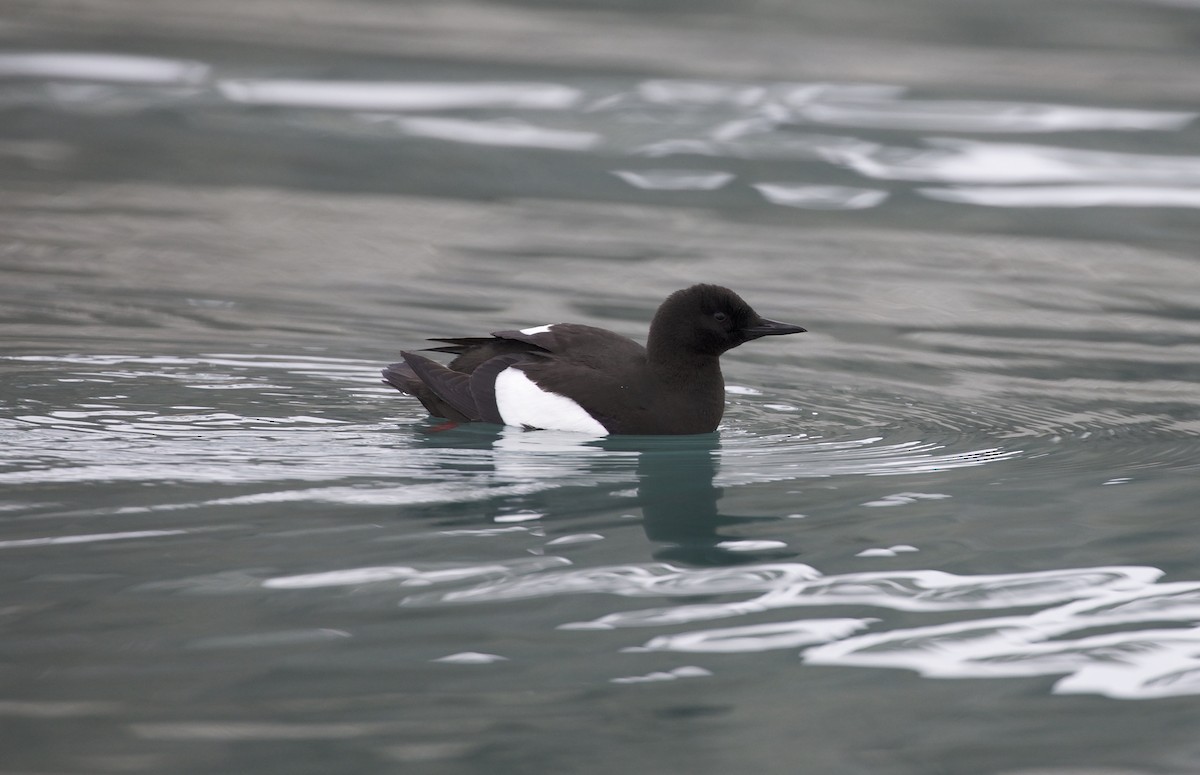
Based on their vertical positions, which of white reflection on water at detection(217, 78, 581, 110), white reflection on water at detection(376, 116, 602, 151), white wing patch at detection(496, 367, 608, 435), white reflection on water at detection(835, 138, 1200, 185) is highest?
white reflection on water at detection(217, 78, 581, 110)

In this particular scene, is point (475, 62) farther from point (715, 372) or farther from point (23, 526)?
point (23, 526)

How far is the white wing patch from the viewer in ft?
22.1

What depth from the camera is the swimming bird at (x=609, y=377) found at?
673 centimetres

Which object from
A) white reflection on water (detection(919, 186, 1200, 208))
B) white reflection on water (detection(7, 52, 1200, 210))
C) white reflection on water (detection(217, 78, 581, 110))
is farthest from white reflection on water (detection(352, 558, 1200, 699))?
white reflection on water (detection(217, 78, 581, 110))

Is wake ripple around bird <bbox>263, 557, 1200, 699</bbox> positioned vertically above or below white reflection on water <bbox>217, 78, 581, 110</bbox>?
below

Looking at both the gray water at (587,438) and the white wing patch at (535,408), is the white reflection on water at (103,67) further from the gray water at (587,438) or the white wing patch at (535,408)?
the white wing patch at (535,408)

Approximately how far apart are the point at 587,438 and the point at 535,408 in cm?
25

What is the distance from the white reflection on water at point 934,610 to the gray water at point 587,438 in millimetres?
19

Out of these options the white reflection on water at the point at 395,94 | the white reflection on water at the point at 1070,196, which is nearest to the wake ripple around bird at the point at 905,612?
the white reflection on water at the point at 1070,196

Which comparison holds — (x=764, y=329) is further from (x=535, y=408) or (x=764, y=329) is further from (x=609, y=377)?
(x=535, y=408)

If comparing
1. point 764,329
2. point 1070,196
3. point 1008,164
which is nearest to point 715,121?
point 1008,164

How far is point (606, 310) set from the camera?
9406 millimetres

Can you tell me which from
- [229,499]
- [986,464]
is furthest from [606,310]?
[229,499]

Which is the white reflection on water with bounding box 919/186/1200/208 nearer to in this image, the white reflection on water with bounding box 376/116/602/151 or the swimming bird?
the white reflection on water with bounding box 376/116/602/151
